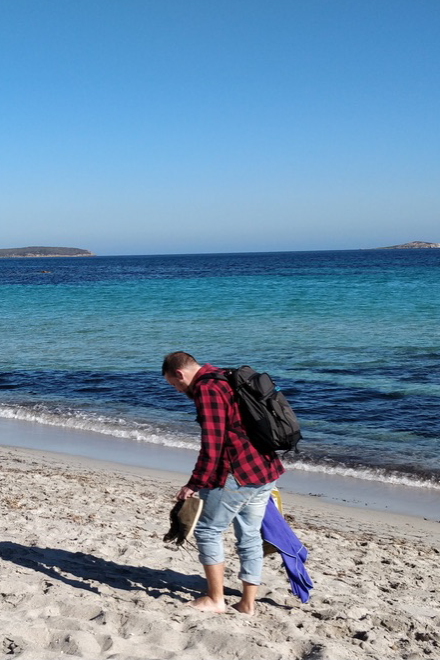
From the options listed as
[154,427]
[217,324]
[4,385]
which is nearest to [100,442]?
[154,427]

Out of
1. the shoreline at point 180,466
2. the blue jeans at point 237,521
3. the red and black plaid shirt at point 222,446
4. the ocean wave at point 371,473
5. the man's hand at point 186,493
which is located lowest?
the shoreline at point 180,466

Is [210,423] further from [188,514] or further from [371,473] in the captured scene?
[371,473]

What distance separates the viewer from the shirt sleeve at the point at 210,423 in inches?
152

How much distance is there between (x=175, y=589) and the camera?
470cm

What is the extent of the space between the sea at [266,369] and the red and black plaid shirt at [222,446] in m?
5.11

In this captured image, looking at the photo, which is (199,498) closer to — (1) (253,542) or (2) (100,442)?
(1) (253,542)

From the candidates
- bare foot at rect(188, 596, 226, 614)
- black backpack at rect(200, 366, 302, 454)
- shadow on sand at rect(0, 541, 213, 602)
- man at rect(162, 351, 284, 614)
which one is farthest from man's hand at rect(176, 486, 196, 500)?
shadow on sand at rect(0, 541, 213, 602)

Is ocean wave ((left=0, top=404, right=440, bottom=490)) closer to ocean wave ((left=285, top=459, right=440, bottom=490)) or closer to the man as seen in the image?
ocean wave ((left=285, top=459, right=440, bottom=490))

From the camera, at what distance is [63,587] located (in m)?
4.60

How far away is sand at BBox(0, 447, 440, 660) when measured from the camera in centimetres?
388

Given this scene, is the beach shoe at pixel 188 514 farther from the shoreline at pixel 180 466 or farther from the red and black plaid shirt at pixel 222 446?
the shoreline at pixel 180 466

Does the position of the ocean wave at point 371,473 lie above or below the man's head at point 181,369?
below

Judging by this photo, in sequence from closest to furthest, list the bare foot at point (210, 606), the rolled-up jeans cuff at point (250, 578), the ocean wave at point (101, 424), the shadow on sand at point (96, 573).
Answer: the rolled-up jeans cuff at point (250, 578) → the bare foot at point (210, 606) → the shadow on sand at point (96, 573) → the ocean wave at point (101, 424)

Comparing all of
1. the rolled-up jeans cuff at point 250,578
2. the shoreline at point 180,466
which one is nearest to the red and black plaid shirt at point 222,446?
the rolled-up jeans cuff at point 250,578
